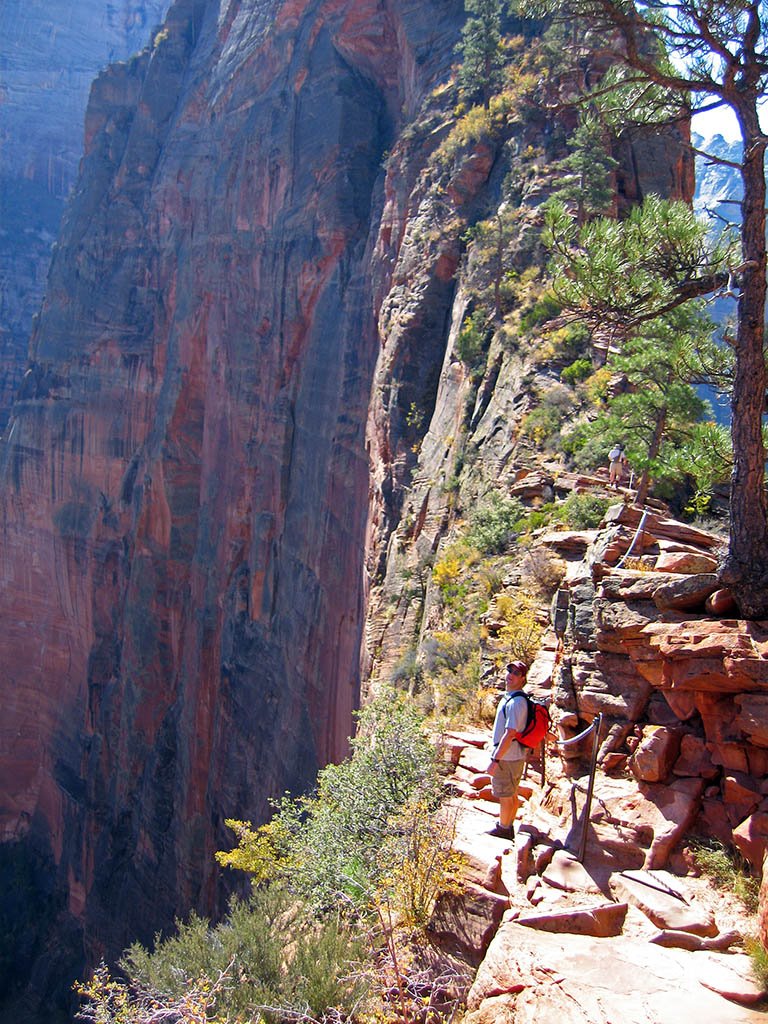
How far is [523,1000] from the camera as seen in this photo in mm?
4738

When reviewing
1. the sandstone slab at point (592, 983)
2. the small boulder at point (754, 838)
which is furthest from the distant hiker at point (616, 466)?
the sandstone slab at point (592, 983)

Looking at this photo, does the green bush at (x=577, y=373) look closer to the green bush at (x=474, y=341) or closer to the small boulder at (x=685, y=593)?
the green bush at (x=474, y=341)

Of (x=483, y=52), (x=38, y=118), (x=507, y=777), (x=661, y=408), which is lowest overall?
(x=507, y=777)

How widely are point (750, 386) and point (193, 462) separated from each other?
99.6 ft

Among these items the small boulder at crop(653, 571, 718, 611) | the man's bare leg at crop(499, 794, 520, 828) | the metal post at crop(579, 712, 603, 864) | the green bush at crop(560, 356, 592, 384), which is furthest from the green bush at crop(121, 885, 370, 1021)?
the green bush at crop(560, 356, 592, 384)

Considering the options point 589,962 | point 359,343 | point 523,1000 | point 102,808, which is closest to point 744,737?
point 589,962

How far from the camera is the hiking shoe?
21.4 feet

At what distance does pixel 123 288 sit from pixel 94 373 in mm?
4786

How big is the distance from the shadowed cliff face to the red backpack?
1279 centimetres

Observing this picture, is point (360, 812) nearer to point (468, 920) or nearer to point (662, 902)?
point (468, 920)

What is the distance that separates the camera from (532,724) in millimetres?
6566

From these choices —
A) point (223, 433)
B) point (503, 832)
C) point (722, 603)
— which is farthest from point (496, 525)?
point (223, 433)

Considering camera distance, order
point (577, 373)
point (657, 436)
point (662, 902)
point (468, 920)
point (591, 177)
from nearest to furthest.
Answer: point (662, 902) → point (468, 920) → point (657, 436) → point (577, 373) → point (591, 177)

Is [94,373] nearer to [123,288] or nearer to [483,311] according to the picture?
[123,288]
